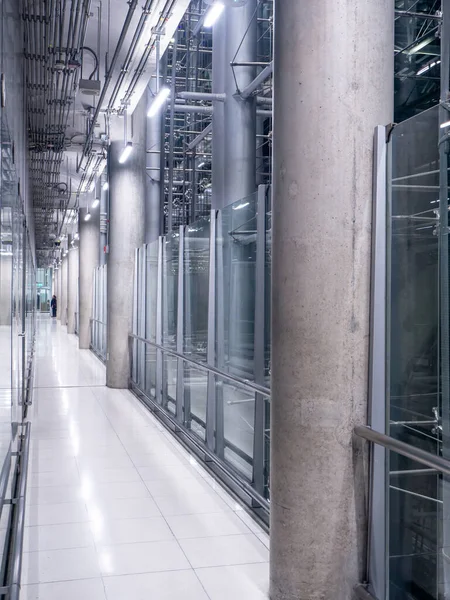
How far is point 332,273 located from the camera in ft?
9.85

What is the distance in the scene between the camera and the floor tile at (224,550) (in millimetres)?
3791

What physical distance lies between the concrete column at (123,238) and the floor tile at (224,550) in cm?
708

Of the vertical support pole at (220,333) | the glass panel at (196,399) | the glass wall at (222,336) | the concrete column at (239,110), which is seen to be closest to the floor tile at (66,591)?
the glass wall at (222,336)

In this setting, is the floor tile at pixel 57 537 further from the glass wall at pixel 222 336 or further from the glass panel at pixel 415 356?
the glass panel at pixel 415 356

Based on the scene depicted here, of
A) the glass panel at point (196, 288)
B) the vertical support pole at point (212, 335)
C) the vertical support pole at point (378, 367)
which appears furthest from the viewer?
the glass panel at point (196, 288)

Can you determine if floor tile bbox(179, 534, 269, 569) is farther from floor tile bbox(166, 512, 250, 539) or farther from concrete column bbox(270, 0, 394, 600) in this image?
concrete column bbox(270, 0, 394, 600)

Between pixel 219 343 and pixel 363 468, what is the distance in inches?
109

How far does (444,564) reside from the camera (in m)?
2.50

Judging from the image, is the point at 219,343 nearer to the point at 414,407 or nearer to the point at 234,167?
the point at 414,407

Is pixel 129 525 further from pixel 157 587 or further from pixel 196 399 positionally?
pixel 196 399

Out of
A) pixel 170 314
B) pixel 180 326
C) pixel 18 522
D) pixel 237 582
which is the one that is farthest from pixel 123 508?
pixel 170 314

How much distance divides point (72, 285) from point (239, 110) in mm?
18834

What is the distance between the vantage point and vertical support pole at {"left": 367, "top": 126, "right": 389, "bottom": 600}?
116 inches

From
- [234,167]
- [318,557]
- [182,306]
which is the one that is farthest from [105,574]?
[234,167]
